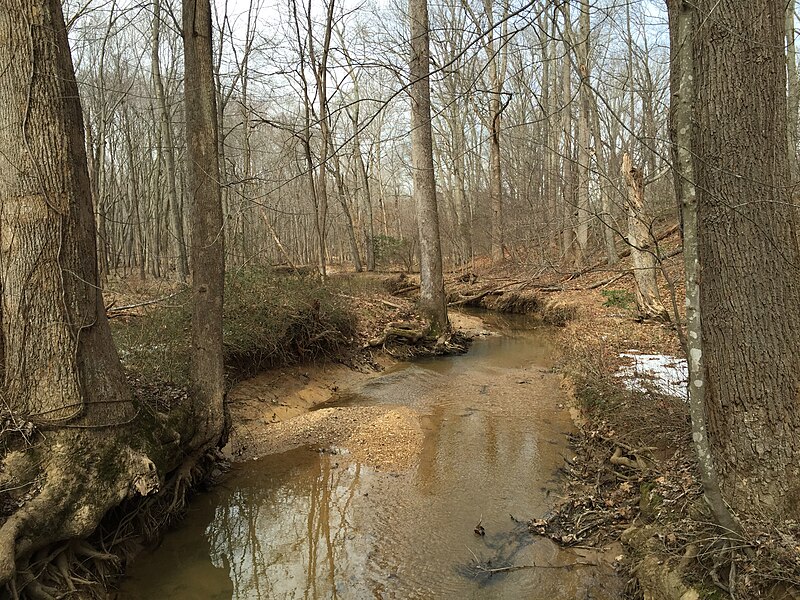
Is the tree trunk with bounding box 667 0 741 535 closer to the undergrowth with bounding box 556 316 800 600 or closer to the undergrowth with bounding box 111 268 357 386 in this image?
the undergrowth with bounding box 556 316 800 600

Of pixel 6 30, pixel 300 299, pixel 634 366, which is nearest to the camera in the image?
pixel 6 30

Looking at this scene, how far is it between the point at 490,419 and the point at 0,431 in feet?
18.2

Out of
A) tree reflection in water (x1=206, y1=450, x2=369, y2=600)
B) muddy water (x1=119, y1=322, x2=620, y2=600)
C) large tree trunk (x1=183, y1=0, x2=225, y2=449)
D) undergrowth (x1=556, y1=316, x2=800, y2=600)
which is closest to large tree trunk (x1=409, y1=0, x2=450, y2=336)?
muddy water (x1=119, y1=322, x2=620, y2=600)

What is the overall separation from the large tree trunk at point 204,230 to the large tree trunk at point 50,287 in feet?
4.31

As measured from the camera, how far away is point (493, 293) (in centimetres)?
1798

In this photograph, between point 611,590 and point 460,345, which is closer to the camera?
point 611,590

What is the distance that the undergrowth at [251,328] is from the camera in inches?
248

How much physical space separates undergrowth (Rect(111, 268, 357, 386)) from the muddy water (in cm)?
178

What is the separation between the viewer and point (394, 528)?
4.62m

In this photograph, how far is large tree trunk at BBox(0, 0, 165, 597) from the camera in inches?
145

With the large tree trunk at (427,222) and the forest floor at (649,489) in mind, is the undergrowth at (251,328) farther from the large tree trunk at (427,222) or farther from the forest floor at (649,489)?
the forest floor at (649,489)

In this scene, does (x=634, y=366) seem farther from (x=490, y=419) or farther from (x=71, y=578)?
(x=71, y=578)

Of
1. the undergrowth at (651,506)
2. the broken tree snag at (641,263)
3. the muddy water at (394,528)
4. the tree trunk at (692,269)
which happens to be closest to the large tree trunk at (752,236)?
the tree trunk at (692,269)

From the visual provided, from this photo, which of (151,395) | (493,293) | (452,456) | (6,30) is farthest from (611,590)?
(493,293)
